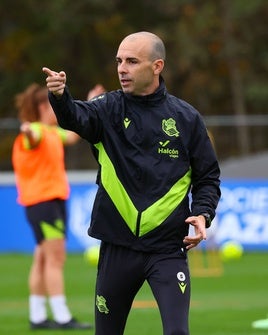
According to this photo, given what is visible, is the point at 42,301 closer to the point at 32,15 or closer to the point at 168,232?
the point at 168,232

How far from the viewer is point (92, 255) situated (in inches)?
762

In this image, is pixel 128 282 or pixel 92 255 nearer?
pixel 128 282

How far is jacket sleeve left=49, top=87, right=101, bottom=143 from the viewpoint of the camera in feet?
22.5

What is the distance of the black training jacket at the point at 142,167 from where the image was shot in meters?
7.14

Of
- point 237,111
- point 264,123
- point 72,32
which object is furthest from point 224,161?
point 72,32

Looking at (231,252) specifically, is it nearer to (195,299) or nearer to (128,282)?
(195,299)

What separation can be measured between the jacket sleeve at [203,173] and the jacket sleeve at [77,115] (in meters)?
0.61

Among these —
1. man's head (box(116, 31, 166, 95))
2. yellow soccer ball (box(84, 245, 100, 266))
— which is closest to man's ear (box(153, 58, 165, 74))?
man's head (box(116, 31, 166, 95))

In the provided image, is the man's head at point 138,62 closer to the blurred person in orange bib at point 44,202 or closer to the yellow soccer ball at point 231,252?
the blurred person in orange bib at point 44,202

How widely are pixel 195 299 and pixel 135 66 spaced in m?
7.08

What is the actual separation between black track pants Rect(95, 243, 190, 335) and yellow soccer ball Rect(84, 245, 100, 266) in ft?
37.6

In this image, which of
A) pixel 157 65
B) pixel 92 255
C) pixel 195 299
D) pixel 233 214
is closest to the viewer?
pixel 157 65

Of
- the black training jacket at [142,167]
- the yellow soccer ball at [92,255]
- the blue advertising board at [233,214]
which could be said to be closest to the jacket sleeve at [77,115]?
the black training jacket at [142,167]

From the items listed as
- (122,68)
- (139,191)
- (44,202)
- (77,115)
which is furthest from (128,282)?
(44,202)
